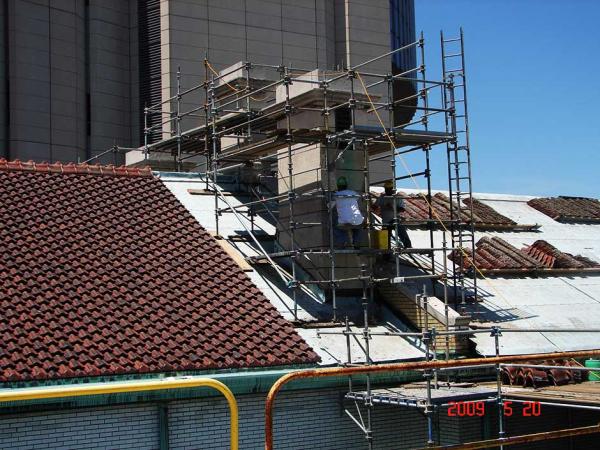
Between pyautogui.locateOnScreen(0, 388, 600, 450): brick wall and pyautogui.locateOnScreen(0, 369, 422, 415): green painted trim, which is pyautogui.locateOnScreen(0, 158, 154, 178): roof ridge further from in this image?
pyautogui.locateOnScreen(0, 388, 600, 450): brick wall

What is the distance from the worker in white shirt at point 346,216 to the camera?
1845 centimetres

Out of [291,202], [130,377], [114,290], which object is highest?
[291,202]

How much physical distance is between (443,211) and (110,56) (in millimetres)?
20774

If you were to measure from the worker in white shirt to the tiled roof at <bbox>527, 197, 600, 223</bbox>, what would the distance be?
→ 10693mm

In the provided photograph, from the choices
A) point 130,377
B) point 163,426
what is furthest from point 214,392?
point 130,377

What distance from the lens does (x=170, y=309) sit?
15.8m

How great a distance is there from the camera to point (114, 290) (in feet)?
52.2

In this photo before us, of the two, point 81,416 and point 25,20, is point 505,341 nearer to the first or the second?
point 81,416

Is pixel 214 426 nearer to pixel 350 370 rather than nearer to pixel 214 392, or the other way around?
pixel 214 392

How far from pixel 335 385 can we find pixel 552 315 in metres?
6.82

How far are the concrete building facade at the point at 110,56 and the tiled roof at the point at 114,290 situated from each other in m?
17.8

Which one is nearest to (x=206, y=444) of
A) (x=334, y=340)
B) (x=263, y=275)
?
(x=334, y=340)

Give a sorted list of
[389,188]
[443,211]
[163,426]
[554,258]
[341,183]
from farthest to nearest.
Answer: [443,211] → [554,258] → [389,188] → [341,183] → [163,426]

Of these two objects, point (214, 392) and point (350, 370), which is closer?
point (350, 370)
